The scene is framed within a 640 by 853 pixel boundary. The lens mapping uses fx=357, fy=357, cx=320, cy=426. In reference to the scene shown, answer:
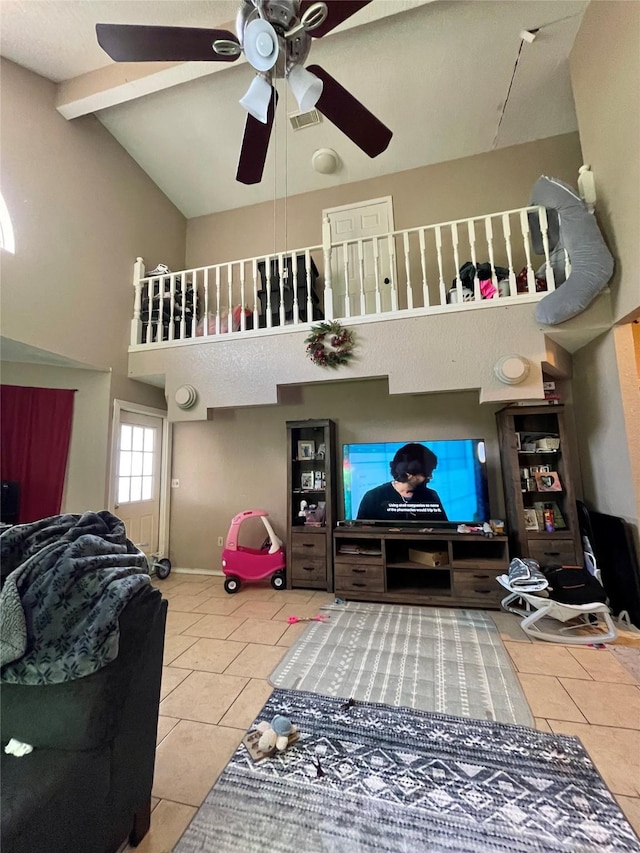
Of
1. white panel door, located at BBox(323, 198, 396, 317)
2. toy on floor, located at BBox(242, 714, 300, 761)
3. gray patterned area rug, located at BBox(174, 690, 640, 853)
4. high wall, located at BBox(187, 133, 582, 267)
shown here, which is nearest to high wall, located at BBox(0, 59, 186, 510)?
high wall, located at BBox(187, 133, 582, 267)

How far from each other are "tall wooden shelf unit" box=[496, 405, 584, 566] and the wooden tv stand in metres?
0.24

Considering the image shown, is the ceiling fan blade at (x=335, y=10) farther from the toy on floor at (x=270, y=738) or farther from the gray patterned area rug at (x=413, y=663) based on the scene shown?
the gray patterned area rug at (x=413, y=663)

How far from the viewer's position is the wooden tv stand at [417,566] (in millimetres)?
3205

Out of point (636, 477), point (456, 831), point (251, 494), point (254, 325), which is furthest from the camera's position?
point (251, 494)

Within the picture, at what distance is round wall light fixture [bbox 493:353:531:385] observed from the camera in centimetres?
290

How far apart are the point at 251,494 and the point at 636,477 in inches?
146

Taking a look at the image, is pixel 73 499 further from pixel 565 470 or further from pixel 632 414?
pixel 632 414

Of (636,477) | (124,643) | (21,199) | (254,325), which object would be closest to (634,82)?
(636,477)

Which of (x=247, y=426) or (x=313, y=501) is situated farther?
(x=247, y=426)

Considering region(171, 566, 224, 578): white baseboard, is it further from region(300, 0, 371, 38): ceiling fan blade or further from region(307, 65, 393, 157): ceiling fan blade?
region(300, 0, 371, 38): ceiling fan blade

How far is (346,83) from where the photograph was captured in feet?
11.7

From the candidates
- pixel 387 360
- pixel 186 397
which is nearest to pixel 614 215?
pixel 387 360

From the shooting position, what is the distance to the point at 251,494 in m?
4.41

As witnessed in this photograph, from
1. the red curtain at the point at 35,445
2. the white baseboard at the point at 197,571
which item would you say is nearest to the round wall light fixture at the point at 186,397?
the red curtain at the point at 35,445
